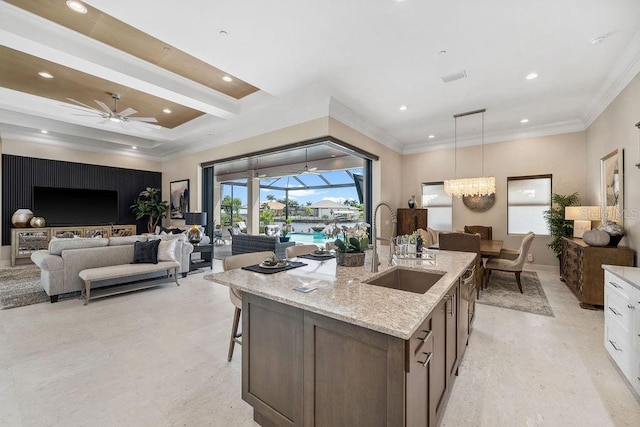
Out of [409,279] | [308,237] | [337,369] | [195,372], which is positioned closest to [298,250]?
[409,279]

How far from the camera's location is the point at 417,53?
3072 mm

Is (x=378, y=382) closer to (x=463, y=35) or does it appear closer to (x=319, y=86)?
(x=463, y=35)

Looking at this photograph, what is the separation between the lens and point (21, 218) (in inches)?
241

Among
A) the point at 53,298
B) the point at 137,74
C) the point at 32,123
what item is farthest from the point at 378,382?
the point at 32,123

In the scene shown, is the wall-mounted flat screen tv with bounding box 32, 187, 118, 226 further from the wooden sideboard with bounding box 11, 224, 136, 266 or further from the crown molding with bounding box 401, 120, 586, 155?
the crown molding with bounding box 401, 120, 586, 155

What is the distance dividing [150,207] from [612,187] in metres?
9.89

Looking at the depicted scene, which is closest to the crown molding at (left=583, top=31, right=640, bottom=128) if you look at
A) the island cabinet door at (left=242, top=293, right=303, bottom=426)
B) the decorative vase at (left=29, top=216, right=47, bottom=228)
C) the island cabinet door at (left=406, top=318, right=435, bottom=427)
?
the island cabinet door at (left=406, top=318, right=435, bottom=427)

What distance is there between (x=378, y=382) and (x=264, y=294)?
0.68 metres

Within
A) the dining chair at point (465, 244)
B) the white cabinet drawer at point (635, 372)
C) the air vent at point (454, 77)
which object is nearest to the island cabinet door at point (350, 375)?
the white cabinet drawer at point (635, 372)

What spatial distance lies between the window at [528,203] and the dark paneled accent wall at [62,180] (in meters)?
9.50

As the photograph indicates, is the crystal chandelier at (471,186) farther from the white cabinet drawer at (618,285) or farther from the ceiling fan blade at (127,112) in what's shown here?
the ceiling fan blade at (127,112)

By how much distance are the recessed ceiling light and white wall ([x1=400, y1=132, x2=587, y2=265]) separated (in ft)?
21.1

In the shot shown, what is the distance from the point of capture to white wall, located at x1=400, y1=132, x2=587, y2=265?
525 cm

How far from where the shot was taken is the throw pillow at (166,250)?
14.9 feet
